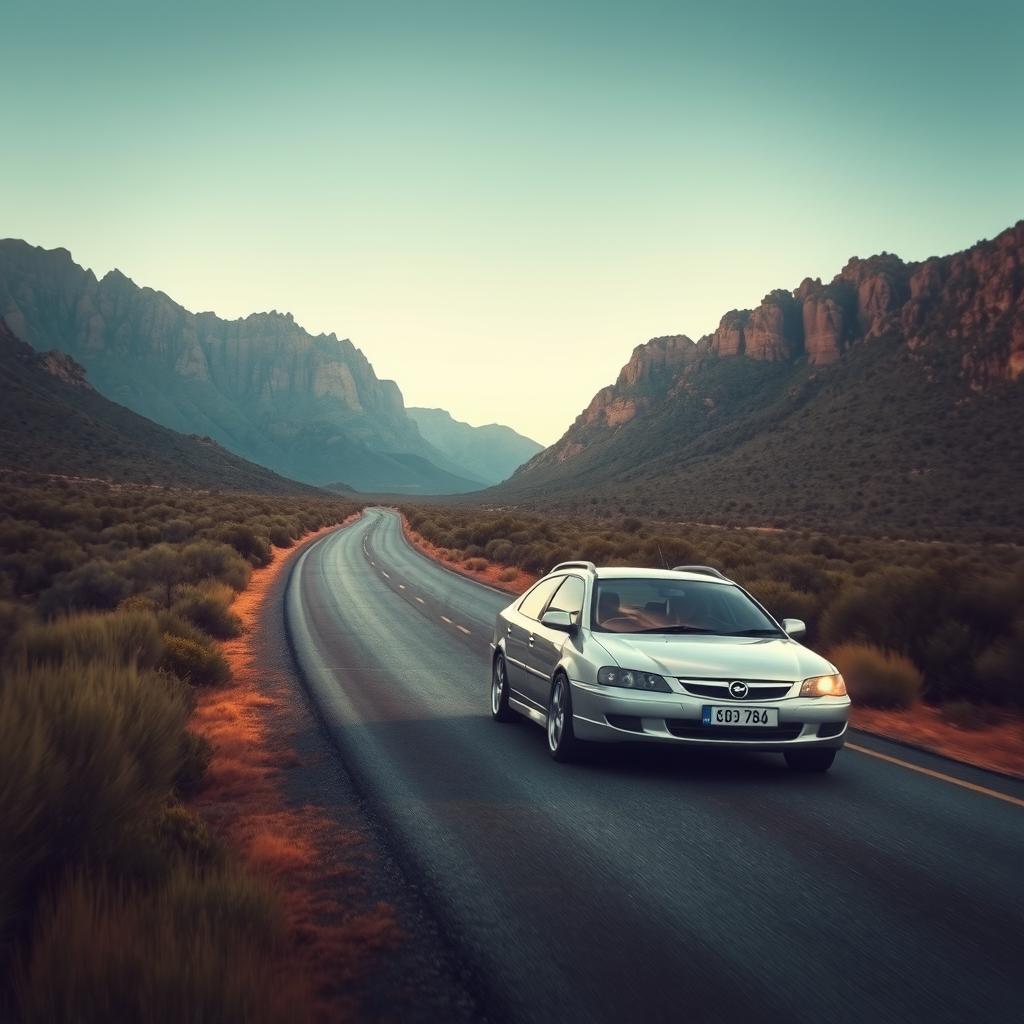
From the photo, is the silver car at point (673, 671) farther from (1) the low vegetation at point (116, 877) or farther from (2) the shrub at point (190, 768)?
(1) the low vegetation at point (116, 877)

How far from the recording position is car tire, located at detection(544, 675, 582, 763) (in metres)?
7.91

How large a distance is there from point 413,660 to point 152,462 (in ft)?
285

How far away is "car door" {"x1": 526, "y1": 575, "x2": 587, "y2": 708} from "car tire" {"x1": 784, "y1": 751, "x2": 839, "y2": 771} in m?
2.02

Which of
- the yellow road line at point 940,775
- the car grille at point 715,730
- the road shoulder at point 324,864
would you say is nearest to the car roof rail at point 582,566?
the car grille at point 715,730

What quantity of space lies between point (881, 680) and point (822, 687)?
16.3 feet

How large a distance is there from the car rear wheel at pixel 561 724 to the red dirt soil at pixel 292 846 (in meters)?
2.15

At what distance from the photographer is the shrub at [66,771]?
3.71m

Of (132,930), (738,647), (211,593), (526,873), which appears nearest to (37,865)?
(132,930)

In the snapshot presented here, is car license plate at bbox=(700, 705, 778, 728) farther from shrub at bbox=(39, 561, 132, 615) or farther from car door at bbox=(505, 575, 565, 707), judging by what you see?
shrub at bbox=(39, 561, 132, 615)

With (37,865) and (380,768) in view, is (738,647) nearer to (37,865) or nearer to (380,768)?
(380,768)

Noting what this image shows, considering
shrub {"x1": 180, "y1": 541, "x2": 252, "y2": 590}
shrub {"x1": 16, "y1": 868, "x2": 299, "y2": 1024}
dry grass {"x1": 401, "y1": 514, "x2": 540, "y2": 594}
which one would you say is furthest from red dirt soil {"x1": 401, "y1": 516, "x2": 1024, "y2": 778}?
shrub {"x1": 180, "y1": 541, "x2": 252, "y2": 590}

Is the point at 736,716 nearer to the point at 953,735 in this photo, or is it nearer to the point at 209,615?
the point at 953,735

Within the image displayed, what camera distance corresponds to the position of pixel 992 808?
7.10 m

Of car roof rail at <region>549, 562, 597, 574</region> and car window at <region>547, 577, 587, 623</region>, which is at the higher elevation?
car roof rail at <region>549, 562, 597, 574</region>
